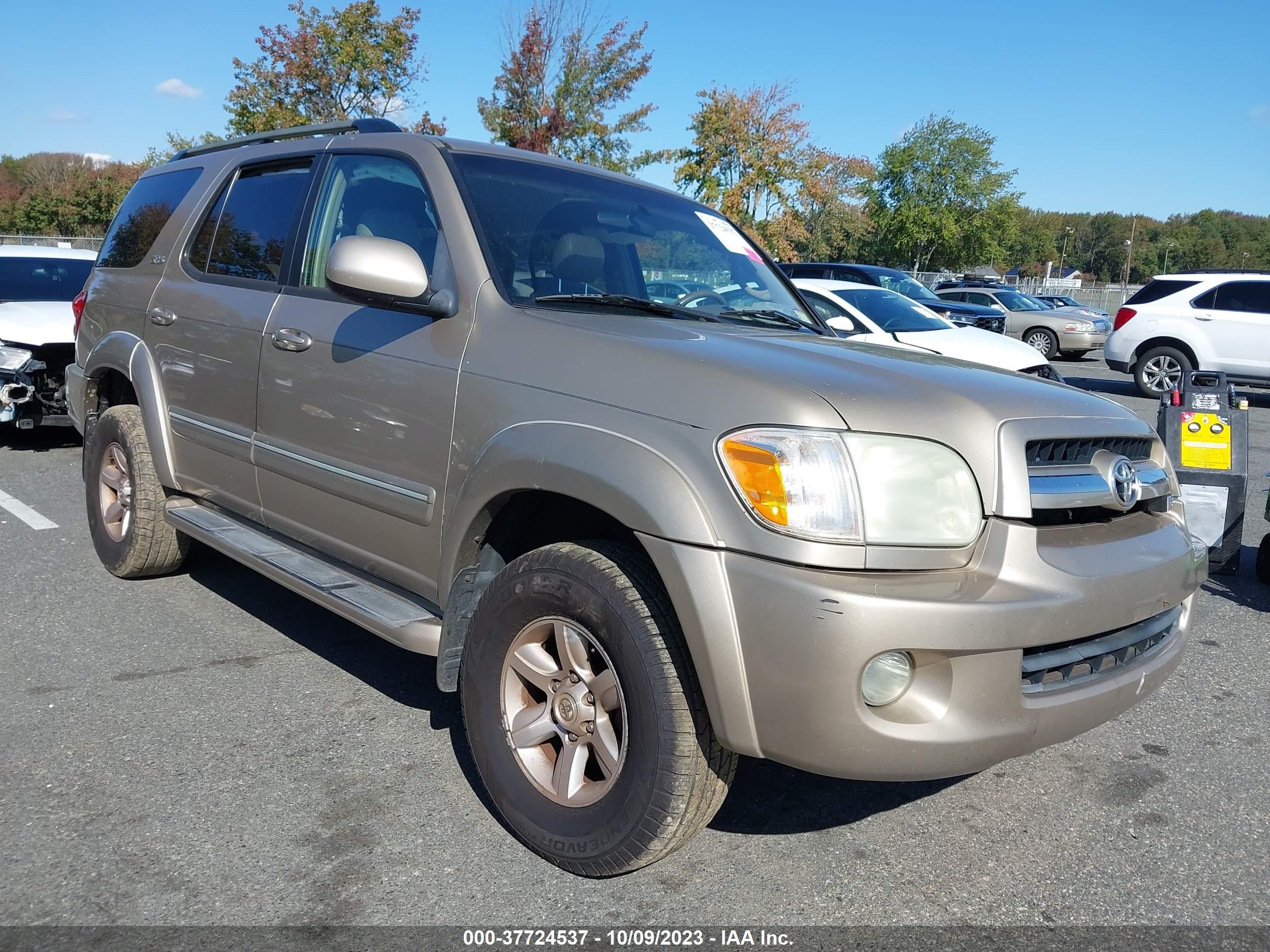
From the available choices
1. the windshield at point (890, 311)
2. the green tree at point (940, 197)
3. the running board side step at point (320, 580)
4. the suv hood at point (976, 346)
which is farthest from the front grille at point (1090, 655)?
the green tree at point (940, 197)

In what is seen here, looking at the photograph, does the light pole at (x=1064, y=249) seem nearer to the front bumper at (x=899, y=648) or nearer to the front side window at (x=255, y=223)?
the front side window at (x=255, y=223)

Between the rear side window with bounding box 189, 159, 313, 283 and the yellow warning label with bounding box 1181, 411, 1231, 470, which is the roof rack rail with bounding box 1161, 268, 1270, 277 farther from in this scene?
the rear side window with bounding box 189, 159, 313, 283

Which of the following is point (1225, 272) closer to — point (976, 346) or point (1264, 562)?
point (976, 346)

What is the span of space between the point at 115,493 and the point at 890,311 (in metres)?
8.06


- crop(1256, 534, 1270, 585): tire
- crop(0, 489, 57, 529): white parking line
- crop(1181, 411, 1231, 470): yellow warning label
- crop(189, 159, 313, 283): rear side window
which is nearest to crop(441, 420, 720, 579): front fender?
crop(189, 159, 313, 283): rear side window

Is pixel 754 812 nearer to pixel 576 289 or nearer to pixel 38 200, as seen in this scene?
pixel 576 289

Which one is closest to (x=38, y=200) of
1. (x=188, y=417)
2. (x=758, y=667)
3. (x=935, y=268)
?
(x=935, y=268)

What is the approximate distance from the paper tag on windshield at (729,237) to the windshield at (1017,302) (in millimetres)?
20159

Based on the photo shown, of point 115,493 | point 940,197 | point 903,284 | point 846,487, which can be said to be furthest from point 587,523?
point 940,197

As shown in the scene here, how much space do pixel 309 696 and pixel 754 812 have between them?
164 cm

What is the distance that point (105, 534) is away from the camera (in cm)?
481

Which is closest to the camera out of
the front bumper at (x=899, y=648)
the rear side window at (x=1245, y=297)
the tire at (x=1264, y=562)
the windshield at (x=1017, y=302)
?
the front bumper at (x=899, y=648)

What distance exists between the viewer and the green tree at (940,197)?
175 feet

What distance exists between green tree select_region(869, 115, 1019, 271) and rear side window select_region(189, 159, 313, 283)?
166 ft
